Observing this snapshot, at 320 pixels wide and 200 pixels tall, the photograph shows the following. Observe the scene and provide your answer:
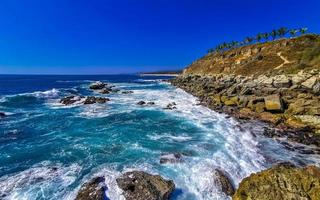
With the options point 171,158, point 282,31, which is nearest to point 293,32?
point 282,31

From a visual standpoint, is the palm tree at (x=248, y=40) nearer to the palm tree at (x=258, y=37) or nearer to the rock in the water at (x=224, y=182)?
the palm tree at (x=258, y=37)

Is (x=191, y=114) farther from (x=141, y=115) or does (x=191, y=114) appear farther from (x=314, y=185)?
(x=314, y=185)

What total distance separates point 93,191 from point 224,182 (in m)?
6.94

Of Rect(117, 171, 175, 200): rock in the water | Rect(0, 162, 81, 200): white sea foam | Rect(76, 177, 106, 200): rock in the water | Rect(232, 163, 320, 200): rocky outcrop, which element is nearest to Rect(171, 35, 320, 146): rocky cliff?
Rect(232, 163, 320, 200): rocky outcrop

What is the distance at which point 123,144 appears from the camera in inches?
773

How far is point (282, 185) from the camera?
419 inches

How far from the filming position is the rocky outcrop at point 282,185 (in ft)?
33.3

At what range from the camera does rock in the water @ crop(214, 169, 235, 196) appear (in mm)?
12422

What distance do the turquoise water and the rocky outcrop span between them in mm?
1739

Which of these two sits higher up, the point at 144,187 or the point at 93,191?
the point at 144,187

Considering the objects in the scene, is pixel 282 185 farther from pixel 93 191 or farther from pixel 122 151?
pixel 122 151

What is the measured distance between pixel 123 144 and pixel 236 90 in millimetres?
29737

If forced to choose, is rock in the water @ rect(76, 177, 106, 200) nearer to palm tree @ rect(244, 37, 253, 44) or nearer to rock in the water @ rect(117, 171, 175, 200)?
rock in the water @ rect(117, 171, 175, 200)

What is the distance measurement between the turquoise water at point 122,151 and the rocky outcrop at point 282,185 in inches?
68.5
